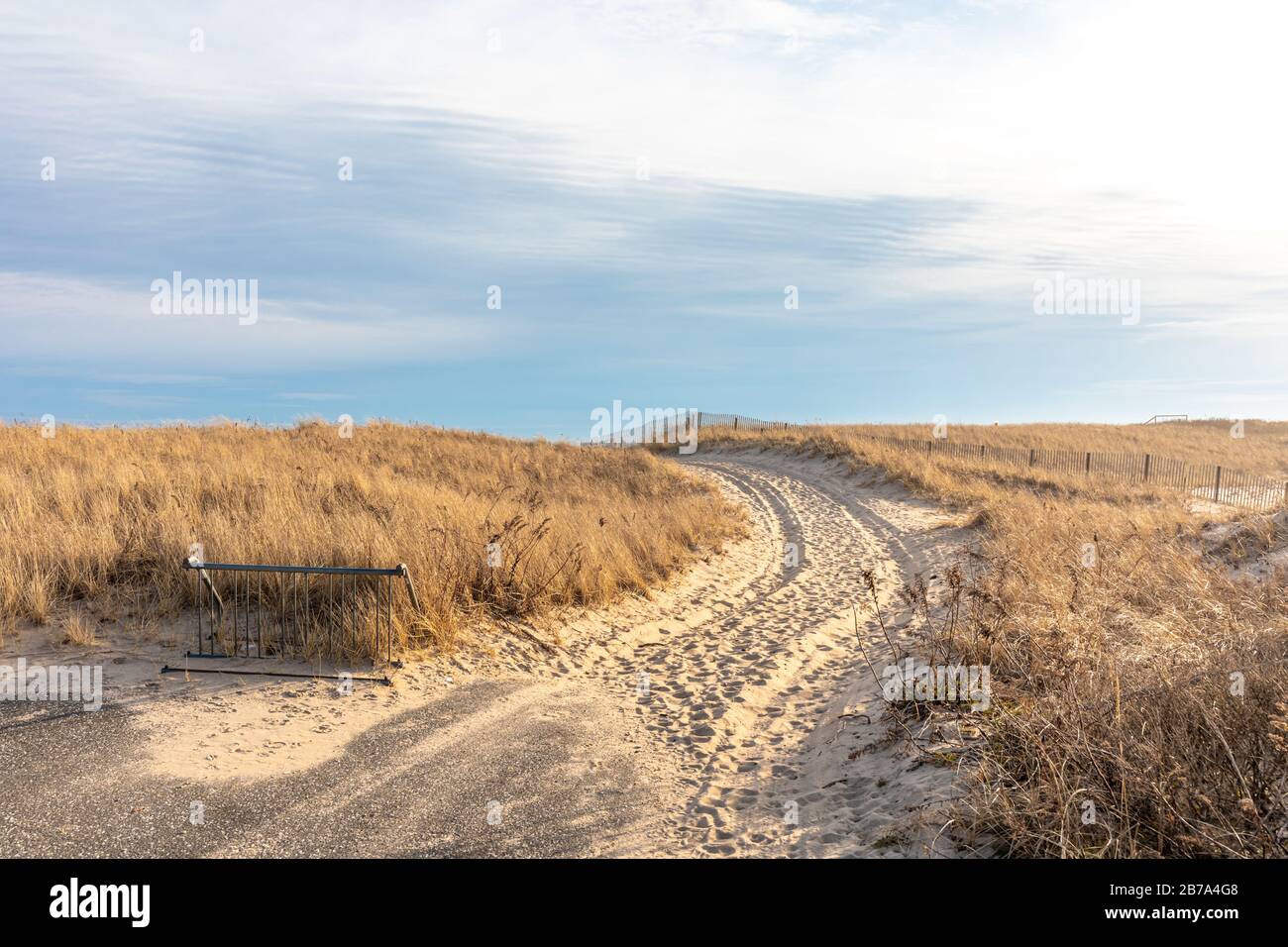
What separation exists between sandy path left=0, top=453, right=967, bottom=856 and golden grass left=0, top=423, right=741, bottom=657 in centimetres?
83

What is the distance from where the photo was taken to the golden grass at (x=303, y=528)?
27.9 feet

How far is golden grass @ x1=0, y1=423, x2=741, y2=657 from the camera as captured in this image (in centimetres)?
850

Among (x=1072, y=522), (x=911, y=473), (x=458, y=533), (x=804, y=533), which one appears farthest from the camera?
(x=911, y=473)

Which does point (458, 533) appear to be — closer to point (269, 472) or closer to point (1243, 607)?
point (269, 472)

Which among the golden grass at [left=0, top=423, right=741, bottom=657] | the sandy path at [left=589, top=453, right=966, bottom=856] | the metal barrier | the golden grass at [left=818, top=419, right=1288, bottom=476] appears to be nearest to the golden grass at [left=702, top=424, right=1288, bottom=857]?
the sandy path at [left=589, top=453, right=966, bottom=856]

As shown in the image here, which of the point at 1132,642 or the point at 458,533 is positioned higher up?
the point at 458,533

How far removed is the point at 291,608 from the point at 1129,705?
787cm

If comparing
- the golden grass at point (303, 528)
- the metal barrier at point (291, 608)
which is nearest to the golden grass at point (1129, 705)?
the golden grass at point (303, 528)

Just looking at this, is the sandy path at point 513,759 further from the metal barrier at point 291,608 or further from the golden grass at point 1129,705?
the golden grass at point 1129,705

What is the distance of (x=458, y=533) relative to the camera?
10.0 m

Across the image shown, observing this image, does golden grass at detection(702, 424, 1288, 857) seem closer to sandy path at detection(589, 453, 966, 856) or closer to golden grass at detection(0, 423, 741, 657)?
sandy path at detection(589, 453, 966, 856)
